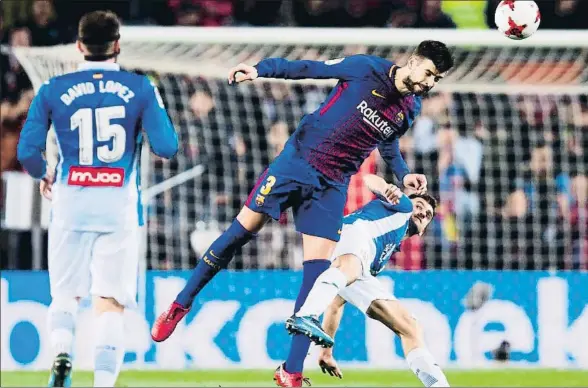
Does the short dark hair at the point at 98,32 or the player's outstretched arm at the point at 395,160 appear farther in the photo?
the player's outstretched arm at the point at 395,160

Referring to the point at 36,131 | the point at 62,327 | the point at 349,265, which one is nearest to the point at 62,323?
the point at 62,327

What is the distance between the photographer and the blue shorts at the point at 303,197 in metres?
7.46

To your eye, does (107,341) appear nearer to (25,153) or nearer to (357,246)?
(25,153)

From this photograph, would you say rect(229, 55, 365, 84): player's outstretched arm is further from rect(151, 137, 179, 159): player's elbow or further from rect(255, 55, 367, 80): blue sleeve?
rect(151, 137, 179, 159): player's elbow

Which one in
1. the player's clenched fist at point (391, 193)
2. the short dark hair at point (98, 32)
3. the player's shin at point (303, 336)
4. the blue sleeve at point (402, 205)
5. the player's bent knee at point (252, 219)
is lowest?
the player's shin at point (303, 336)

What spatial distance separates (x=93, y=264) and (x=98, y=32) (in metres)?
1.18

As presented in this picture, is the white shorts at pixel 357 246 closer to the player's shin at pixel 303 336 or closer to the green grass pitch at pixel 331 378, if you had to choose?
the player's shin at pixel 303 336

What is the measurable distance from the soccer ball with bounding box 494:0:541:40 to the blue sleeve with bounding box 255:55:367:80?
3.76ft

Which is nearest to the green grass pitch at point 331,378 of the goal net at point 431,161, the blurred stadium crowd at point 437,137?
the goal net at point 431,161

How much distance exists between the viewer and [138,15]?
13828mm

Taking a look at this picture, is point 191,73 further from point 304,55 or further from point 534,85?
point 534,85

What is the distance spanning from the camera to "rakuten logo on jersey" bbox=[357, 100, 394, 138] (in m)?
7.48

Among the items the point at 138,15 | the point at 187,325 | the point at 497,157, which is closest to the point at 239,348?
the point at 187,325

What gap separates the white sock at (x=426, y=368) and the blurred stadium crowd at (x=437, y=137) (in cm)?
443
